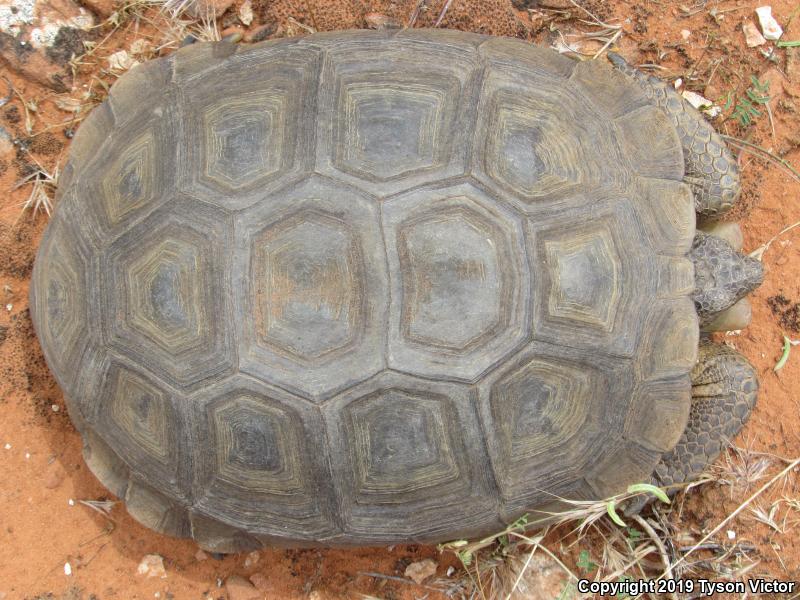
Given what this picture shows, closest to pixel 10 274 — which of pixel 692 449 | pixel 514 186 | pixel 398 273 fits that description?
pixel 398 273

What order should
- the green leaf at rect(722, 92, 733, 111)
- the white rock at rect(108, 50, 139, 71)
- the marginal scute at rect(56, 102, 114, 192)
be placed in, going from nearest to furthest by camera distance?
the marginal scute at rect(56, 102, 114, 192)
the white rock at rect(108, 50, 139, 71)
the green leaf at rect(722, 92, 733, 111)

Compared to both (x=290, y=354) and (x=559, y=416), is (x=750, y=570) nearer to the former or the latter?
(x=559, y=416)

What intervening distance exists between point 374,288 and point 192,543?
6.98ft

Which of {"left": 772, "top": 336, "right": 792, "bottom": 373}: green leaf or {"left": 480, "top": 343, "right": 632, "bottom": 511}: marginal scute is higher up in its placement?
{"left": 480, "top": 343, "right": 632, "bottom": 511}: marginal scute

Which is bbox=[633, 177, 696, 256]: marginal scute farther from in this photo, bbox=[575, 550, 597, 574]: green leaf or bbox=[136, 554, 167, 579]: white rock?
bbox=[136, 554, 167, 579]: white rock

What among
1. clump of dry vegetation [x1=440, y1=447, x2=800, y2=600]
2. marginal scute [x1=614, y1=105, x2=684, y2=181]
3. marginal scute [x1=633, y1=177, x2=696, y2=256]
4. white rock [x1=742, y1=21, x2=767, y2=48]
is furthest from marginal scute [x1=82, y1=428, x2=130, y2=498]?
white rock [x1=742, y1=21, x2=767, y2=48]

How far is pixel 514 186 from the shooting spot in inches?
116

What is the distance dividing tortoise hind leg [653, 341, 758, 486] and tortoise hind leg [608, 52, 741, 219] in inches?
32.3

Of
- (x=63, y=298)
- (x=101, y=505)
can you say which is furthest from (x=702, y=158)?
(x=101, y=505)

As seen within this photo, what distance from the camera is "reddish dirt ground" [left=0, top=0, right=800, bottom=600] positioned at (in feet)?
12.9

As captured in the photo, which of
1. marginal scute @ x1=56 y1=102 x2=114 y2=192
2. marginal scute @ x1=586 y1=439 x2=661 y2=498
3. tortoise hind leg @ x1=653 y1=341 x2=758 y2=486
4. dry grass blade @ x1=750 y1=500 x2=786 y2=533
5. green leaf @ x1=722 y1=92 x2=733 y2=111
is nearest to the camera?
marginal scute @ x1=586 y1=439 x2=661 y2=498

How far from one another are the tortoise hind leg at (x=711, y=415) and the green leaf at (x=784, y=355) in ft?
1.41

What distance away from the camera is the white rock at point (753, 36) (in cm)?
432

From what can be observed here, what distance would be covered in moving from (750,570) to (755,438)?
70 centimetres
